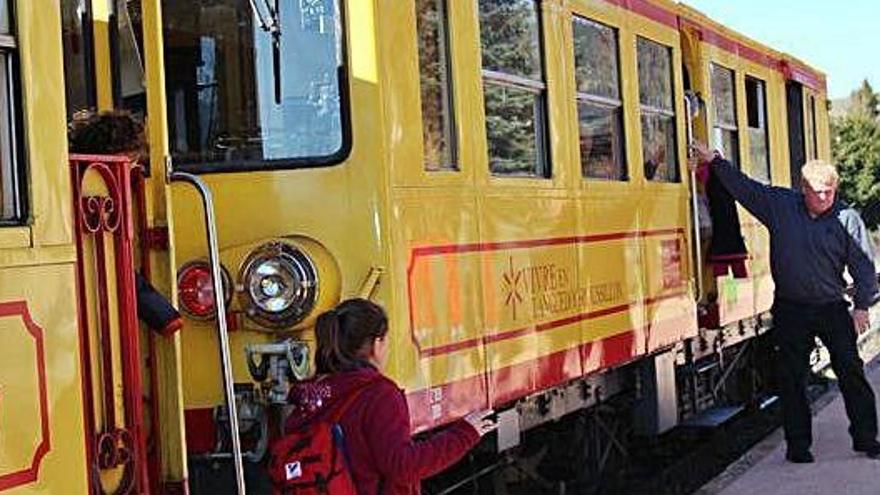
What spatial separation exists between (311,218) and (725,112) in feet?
17.7

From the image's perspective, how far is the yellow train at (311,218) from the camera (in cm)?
330

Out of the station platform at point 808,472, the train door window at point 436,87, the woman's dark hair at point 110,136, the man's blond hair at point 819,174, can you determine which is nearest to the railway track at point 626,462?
the station platform at point 808,472

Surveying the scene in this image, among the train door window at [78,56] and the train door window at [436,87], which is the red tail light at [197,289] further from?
the train door window at [436,87]

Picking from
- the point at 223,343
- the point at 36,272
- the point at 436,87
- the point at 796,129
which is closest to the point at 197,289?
the point at 223,343

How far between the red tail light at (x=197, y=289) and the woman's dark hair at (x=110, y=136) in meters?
0.76

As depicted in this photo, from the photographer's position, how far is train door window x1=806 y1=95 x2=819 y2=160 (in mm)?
11977

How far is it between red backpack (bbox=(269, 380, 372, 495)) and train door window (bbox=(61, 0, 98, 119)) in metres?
1.55

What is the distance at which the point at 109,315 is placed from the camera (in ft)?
11.7

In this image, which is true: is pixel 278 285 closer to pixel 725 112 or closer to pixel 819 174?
pixel 819 174

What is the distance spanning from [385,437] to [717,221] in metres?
5.50

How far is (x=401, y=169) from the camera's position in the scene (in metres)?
4.82

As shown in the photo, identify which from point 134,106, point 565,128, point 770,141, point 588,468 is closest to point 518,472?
point 588,468

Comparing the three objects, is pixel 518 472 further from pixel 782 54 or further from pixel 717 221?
pixel 782 54

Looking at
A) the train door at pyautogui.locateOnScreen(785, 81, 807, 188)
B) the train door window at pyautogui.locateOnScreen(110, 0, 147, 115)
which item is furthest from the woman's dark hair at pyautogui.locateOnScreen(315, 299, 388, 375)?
the train door at pyautogui.locateOnScreen(785, 81, 807, 188)
